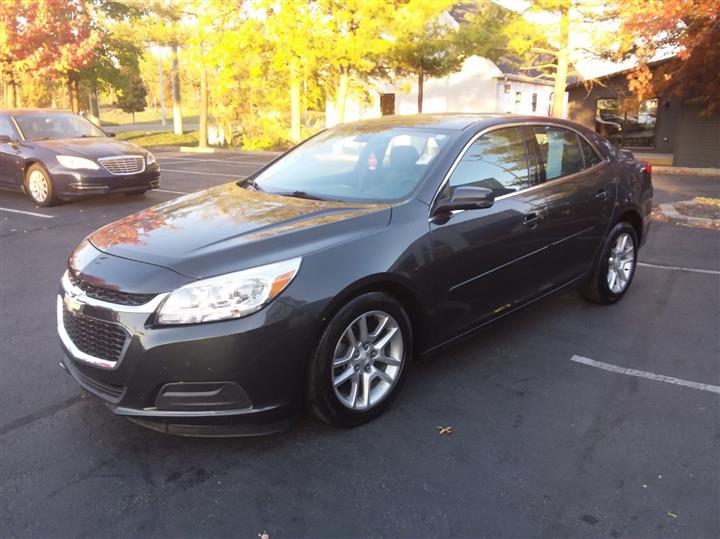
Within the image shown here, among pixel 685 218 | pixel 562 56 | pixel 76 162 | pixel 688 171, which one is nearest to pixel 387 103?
pixel 562 56

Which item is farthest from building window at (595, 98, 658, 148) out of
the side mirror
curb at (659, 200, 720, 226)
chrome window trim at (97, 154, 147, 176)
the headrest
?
the side mirror

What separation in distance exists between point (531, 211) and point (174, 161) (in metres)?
17.0

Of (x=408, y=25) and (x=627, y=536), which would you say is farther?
(x=408, y=25)

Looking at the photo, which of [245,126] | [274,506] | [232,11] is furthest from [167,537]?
[245,126]

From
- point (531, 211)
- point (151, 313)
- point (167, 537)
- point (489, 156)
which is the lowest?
point (167, 537)

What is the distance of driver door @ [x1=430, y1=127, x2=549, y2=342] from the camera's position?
3.62 metres

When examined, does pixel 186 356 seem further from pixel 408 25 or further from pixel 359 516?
pixel 408 25

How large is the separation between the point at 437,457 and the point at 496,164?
78.6 inches

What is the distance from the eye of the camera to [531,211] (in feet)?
13.6

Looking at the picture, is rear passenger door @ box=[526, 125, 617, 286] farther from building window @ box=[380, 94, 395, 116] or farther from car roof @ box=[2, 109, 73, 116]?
building window @ box=[380, 94, 395, 116]

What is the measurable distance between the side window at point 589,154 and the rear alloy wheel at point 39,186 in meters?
8.10

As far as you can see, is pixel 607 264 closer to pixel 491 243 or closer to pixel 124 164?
pixel 491 243

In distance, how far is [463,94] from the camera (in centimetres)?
2878

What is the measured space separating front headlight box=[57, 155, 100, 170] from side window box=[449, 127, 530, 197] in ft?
24.4
